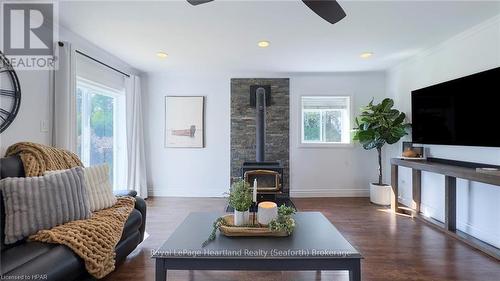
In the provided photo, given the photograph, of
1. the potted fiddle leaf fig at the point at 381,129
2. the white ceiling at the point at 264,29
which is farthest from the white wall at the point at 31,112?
the potted fiddle leaf fig at the point at 381,129

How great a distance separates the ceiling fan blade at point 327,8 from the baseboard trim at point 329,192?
3.45 meters

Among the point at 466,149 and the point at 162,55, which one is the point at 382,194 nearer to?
the point at 466,149

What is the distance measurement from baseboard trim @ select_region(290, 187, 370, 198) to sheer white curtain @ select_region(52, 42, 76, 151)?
3.60 meters

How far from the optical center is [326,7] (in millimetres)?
1898

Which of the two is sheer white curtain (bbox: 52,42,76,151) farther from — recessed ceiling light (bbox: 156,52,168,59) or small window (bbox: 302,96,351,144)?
small window (bbox: 302,96,351,144)

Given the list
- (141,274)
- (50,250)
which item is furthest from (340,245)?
(50,250)

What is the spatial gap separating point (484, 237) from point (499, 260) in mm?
485

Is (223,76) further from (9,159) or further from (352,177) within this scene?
(9,159)

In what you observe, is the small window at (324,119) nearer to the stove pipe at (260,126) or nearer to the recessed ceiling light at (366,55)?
the stove pipe at (260,126)

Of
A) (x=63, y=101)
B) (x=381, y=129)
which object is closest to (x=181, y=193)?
(x=63, y=101)

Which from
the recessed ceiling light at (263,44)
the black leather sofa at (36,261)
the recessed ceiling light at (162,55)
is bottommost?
the black leather sofa at (36,261)

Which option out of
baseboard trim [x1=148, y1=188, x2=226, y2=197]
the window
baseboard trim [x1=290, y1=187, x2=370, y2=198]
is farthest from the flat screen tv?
the window

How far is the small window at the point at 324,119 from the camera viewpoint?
5066mm

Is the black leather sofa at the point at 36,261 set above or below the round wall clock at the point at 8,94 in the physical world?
below
